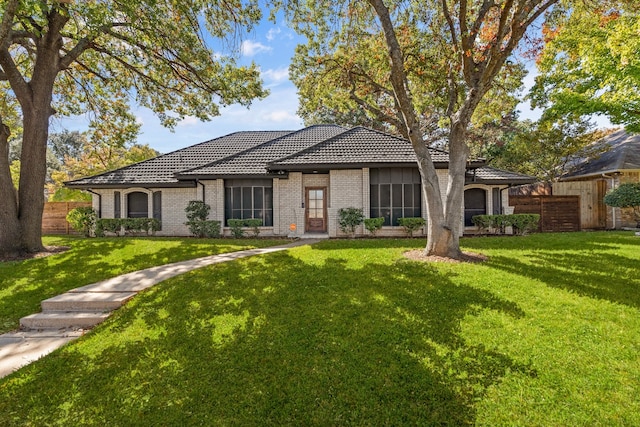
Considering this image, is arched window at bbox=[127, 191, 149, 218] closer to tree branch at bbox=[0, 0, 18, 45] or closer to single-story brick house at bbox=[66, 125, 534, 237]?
single-story brick house at bbox=[66, 125, 534, 237]

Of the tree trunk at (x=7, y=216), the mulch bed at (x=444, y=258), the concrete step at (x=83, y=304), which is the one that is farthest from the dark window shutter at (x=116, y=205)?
the mulch bed at (x=444, y=258)

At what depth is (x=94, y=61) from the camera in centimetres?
1180

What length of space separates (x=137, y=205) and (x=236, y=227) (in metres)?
5.62

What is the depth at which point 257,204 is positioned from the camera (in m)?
13.3

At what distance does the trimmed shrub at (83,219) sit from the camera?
515 inches

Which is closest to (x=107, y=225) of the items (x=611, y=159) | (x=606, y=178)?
(x=606, y=178)

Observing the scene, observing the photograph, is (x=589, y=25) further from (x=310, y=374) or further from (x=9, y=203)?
(x=9, y=203)

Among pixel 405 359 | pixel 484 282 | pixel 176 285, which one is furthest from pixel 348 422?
pixel 176 285

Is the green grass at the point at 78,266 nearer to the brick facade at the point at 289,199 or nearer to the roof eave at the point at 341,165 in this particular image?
the brick facade at the point at 289,199

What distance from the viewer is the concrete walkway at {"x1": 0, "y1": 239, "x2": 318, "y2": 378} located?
4191 mm

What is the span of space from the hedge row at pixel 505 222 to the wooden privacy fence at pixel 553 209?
3085 millimetres

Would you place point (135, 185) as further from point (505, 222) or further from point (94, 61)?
point (505, 222)

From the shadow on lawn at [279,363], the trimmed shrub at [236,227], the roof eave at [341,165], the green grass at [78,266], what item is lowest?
the shadow on lawn at [279,363]

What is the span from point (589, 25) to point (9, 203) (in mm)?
20266
